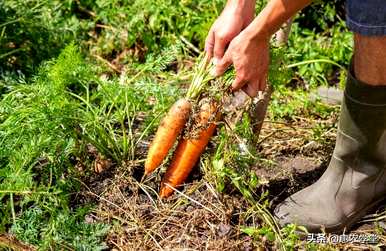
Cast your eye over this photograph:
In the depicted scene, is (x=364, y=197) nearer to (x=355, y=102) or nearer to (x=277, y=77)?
(x=355, y=102)

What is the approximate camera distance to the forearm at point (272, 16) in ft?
6.25

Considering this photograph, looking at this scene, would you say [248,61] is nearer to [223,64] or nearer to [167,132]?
[223,64]

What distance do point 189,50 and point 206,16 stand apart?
0.22m

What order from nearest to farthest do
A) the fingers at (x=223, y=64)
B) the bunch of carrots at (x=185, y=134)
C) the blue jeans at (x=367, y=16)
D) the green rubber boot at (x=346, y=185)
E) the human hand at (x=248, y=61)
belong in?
1. the blue jeans at (x=367, y=16)
2. the human hand at (x=248, y=61)
3. the fingers at (x=223, y=64)
4. the green rubber boot at (x=346, y=185)
5. the bunch of carrots at (x=185, y=134)

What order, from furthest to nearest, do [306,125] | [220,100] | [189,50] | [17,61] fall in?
[189,50] < [17,61] < [306,125] < [220,100]

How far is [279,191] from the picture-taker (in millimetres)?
2527

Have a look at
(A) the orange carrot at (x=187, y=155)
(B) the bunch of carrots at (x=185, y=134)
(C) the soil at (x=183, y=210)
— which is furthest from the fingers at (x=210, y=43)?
(C) the soil at (x=183, y=210)

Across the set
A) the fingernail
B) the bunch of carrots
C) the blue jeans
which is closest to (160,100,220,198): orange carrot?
the bunch of carrots

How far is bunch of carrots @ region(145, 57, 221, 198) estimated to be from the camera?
7.81 feet

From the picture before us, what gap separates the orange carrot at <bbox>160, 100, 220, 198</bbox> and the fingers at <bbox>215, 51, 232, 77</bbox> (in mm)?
174

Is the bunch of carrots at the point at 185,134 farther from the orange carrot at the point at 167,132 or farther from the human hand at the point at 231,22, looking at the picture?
the human hand at the point at 231,22

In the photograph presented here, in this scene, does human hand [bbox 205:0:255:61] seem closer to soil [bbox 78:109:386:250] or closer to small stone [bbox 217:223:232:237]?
soil [bbox 78:109:386:250]

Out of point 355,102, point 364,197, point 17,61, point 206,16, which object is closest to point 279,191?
point 364,197

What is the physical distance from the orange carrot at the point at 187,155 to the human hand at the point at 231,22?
0.96 feet
